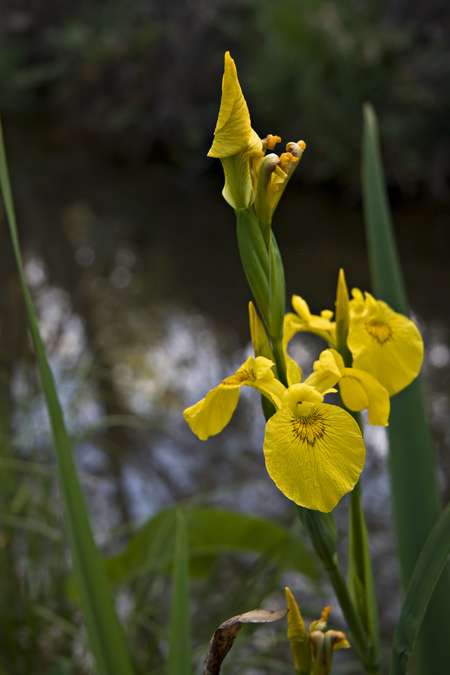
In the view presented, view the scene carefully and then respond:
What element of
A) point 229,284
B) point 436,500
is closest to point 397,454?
point 436,500

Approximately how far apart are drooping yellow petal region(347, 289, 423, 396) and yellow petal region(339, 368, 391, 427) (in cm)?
3

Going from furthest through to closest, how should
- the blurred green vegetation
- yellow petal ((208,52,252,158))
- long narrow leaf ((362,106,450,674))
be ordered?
the blurred green vegetation
long narrow leaf ((362,106,450,674))
yellow petal ((208,52,252,158))

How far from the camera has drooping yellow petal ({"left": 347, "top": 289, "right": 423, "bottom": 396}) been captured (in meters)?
0.34

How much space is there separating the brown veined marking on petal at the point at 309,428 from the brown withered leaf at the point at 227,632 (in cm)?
8

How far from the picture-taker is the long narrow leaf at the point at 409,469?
383 mm

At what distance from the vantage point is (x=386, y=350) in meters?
0.34

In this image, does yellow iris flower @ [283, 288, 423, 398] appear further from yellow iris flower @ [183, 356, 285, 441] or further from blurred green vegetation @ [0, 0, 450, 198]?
blurred green vegetation @ [0, 0, 450, 198]

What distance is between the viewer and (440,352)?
63.3 inches

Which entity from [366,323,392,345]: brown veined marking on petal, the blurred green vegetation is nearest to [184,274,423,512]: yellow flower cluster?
[366,323,392,345]: brown veined marking on petal

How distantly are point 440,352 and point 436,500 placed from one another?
1253mm

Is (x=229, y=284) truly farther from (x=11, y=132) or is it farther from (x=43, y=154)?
(x=11, y=132)

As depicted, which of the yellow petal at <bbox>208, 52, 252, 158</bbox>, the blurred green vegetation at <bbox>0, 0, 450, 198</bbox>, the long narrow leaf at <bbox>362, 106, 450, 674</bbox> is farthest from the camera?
the blurred green vegetation at <bbox>0, 0, 450, 198</bbox>

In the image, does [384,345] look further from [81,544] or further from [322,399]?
[81,544]

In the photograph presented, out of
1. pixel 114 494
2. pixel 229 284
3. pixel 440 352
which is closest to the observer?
pixel 114 494
